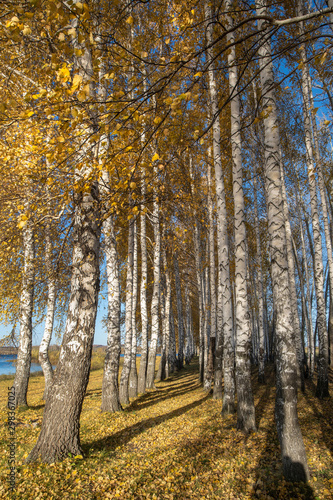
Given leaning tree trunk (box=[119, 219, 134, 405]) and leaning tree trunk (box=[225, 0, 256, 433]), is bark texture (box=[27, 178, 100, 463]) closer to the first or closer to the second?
leaning tree trunk (box=[225, 0, 256, 433])

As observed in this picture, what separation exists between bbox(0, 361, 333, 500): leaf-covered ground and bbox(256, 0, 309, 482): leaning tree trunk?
0.36 m

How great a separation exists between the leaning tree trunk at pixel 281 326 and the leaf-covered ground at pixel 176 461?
359 millimetres

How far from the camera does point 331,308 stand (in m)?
13.0

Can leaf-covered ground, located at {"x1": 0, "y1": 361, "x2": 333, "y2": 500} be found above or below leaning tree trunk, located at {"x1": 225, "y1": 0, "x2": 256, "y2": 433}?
below

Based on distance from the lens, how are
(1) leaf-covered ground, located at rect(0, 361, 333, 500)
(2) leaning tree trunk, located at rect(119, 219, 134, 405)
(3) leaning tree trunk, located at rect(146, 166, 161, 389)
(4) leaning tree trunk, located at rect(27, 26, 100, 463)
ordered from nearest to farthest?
(1) leaf-covered ground, located at rect(0, 361, 333, 500)
(4) leaning tree trunk, located at rect(27, 26, 100, 463)
(2) leaning tree trunk, located at rect(119, 219, 134, 405)
(3) leaning tree trunk, located at rect(146, 166, 161, 389)

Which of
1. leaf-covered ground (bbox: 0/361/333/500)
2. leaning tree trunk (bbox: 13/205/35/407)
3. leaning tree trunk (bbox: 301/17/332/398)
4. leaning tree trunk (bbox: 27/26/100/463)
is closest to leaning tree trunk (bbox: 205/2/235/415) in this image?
leaf-covered ground (bbox: 0/361/333/500)

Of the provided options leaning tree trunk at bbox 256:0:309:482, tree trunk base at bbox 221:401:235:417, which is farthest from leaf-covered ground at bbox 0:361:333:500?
leaning tree trunk at bbox 256:0:309:482

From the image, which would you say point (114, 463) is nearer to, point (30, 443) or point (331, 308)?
point (30, 443)

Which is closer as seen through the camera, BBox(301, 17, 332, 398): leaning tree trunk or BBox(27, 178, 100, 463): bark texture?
BBox(27, 178, 100, 463): bark texture

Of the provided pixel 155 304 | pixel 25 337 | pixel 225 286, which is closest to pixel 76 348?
pixel 225 286

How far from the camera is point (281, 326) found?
4012 mm

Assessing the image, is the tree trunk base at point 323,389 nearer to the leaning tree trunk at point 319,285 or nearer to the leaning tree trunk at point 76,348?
the leaning tree trunk at point 319,285

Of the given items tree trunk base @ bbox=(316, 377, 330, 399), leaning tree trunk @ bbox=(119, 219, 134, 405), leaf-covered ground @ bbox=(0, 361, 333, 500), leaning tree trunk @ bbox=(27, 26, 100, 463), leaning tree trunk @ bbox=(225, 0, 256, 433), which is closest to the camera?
leaf-covered ground @ bbox=(0, 361, 333, 500)

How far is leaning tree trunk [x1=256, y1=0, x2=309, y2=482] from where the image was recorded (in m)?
3.58
